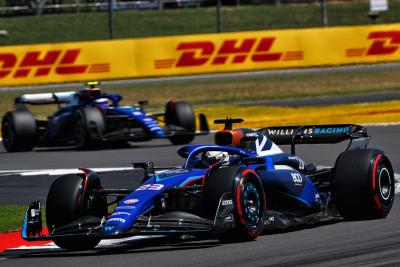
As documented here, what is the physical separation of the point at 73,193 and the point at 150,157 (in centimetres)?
961

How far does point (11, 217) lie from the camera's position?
13.6m

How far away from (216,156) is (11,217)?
3182 millimetres

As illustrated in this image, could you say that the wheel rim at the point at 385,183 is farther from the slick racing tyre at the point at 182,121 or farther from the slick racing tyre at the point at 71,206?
the slick racing tyre at the point at 182,121

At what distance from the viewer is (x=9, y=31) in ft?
141

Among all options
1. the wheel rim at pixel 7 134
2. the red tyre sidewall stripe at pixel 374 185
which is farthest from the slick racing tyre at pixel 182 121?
the red tyre sidewall stripe at pixel 374 185

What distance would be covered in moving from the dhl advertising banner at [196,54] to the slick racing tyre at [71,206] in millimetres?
22301

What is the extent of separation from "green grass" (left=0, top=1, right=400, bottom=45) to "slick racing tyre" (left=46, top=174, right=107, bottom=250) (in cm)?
2953

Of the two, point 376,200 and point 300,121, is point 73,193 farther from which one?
point 300,121

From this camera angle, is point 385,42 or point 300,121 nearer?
point 300,121

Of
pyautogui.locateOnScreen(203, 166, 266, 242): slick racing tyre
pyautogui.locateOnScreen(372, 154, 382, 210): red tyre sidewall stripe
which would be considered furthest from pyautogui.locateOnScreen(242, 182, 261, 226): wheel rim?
pyautogui.locateOnScreen(372, 154, 382, 210): red tyre sidewall stripe

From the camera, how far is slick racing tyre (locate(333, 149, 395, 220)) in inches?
454

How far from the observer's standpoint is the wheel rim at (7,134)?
→ 23.2m

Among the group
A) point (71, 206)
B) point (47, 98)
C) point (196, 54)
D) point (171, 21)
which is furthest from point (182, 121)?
point (171, 21)

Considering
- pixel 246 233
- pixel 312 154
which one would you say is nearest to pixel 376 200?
pixel 246 233
